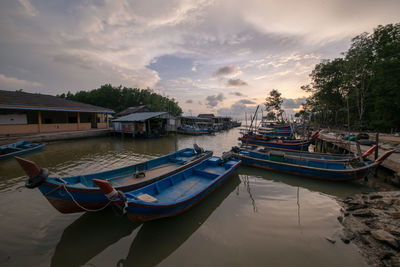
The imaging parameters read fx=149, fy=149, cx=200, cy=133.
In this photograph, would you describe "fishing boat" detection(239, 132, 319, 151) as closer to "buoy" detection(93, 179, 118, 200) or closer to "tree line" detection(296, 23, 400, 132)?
"tree line" detection(296, 23, 400, 132)

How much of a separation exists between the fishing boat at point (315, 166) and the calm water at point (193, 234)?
3.93 ft

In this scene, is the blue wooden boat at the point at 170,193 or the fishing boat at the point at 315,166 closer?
the blue wooden boat at the point at 170,193

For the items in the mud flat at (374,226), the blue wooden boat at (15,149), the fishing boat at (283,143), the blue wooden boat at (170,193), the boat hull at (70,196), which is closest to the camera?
the mud flat at (374,226)

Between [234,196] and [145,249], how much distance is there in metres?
4.24

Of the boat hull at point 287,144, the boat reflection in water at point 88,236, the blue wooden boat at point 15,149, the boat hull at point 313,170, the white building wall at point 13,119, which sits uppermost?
the white building wall at point 13,119

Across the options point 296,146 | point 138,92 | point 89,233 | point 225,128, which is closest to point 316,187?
point 296,146

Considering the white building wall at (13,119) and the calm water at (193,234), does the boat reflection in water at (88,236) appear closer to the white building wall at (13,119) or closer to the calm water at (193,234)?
the calm water at (193,234)

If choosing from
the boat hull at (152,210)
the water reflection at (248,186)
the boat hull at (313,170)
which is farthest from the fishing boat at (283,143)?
the boat hull at (152,210)

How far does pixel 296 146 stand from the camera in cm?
1453

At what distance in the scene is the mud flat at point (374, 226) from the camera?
3627 millimetres

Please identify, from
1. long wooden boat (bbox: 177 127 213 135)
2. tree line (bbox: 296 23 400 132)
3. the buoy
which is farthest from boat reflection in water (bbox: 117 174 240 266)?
long wooden boat (bbox: 177 127 213 135)

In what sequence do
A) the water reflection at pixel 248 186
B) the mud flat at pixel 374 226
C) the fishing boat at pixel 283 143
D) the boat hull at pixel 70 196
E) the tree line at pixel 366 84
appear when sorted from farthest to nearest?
the tree line at pixel 366 84 → the fishing boat at pixel 283 143 → the water reflection at pixel 248 186 → the boat hull at pixel 70 196 → the mud flat at pixel 374 226

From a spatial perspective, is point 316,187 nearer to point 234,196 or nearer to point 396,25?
point 234,196

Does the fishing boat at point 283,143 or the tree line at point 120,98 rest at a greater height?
the tree line at point 120,98
